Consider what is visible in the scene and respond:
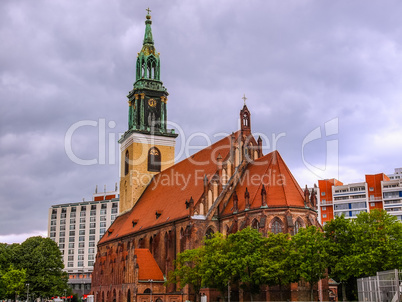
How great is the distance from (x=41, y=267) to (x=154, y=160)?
24831 mm

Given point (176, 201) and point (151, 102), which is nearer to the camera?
point (176, 201)

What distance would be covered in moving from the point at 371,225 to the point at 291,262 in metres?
8.16

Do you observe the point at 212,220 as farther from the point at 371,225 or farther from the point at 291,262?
the point at 371,225

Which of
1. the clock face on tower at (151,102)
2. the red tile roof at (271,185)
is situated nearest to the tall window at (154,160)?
the clock face on tower at (151,102)

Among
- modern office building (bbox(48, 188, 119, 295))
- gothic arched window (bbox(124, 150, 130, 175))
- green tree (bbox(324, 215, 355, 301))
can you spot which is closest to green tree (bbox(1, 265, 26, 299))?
gothic arched window (bbox(124, 150, 130, 175))

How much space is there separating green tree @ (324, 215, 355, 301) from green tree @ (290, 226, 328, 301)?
2.56 ft

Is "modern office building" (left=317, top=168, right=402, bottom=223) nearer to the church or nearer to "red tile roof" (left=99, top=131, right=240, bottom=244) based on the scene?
the church

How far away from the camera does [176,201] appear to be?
66250 mm

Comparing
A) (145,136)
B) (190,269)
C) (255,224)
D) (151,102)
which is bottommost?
(190,269)

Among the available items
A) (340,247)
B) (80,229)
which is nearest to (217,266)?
(340,247)

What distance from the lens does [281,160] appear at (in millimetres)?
57688

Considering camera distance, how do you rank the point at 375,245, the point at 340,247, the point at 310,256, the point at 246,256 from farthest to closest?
the point at 340,247 < the point at 246,256 < the point at 310,256 < the point at 375,245

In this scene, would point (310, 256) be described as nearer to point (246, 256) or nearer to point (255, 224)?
point (246, 256)

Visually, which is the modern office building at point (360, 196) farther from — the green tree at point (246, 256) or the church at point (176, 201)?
the green tree at point (246, 256)
